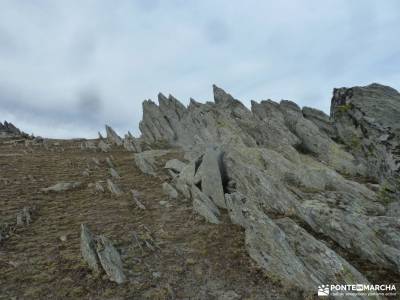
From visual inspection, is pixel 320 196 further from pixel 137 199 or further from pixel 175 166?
pixel 175 166

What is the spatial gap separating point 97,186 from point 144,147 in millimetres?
23516

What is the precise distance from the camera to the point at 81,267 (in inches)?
508

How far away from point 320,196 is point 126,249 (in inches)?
469

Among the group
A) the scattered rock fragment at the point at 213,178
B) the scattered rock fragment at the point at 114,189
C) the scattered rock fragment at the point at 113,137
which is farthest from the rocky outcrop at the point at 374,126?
the scattered rock fragment at the point at 113,137

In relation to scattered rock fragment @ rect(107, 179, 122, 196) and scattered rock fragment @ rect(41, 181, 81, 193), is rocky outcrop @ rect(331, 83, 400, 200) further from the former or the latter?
scattered rock fragment @ rect(41, 181, 81, 193)

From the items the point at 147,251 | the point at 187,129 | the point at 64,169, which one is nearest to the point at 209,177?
the point at 147,251

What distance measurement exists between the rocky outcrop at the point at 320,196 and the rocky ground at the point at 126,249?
129 centimetres

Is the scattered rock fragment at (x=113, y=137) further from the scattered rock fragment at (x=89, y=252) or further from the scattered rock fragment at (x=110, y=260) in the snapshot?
the scattered rock fragment at (x=110, y=260)

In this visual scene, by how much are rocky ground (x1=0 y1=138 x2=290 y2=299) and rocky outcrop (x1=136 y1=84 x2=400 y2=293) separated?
1290 millimetres

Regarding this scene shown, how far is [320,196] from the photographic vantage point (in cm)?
1842

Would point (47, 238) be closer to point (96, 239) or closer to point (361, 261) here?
point (96, 239)

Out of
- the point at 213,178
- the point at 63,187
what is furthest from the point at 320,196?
the point at 63,187

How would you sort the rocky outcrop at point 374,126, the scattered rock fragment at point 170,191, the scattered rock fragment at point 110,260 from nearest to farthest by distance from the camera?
the rocky outcrop at point 374,126 < the scattered rock fragment at point 110,260 < the scattered rock fragment at point 170,191

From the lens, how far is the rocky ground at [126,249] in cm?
1162
